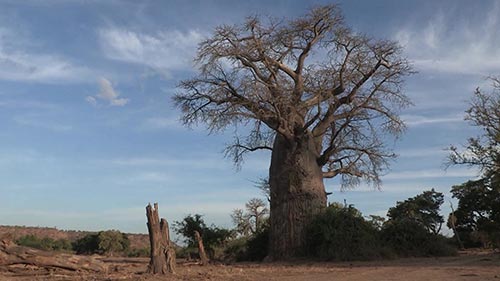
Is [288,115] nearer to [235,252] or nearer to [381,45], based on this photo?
[381,45]

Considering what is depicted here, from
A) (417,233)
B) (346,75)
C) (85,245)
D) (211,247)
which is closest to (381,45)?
(346,75)

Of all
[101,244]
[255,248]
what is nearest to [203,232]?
[255,248]

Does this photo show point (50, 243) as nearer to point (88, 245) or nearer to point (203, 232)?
point (88, 245)

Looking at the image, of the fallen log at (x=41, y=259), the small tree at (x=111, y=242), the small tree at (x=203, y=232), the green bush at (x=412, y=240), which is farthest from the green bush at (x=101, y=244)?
the fallen log at (x=41, y=259)

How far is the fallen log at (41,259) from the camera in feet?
33.6

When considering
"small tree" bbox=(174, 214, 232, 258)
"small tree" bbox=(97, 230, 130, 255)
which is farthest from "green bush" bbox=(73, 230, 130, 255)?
"small tree" bbox=(174, 214, 232, 258)

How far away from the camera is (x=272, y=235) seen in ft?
60.1

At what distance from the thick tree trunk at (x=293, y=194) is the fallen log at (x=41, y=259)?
26.7ft

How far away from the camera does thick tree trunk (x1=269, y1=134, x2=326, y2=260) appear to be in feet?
58.5

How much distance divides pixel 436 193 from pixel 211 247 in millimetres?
14573

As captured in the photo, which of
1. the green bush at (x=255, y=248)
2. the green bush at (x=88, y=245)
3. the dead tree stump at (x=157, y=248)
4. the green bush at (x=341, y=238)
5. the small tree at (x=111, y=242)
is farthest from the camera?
the green bush at (x=88, y=245)

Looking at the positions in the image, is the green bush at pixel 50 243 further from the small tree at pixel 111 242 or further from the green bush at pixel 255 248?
the green bush at pixel 255 248

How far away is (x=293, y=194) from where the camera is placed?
18.2 metres

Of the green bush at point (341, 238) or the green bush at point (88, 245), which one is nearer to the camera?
the green bush at point (341, 238)
